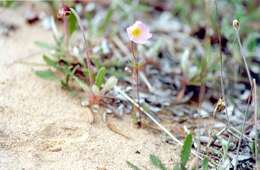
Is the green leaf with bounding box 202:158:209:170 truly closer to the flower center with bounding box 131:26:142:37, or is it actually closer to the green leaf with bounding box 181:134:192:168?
the green leaf with bounding box 181:134:192:168

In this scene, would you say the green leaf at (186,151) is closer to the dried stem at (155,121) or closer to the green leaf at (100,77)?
the dried stem at (155,121)

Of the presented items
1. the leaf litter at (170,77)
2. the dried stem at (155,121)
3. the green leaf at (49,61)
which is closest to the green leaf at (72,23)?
the leaf litter at (170,77)

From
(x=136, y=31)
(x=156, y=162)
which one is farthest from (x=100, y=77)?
(x=156, y=162)

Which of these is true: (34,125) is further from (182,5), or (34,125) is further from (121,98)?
(182,5)

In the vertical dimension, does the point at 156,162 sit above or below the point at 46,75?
below

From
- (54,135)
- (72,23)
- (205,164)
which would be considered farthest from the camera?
(72,23)

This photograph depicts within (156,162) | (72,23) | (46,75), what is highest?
(72,23)

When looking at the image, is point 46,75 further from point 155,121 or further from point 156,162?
point 156,162

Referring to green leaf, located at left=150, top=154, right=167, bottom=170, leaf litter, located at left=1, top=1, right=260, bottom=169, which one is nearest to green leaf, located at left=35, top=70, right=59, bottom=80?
leaf litter, located at left=1, top=1, right=260, bottom=169

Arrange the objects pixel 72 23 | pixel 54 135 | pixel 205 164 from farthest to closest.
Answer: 1. pixel 72 23
2. pixel 54 135
3. pixel 205 164
